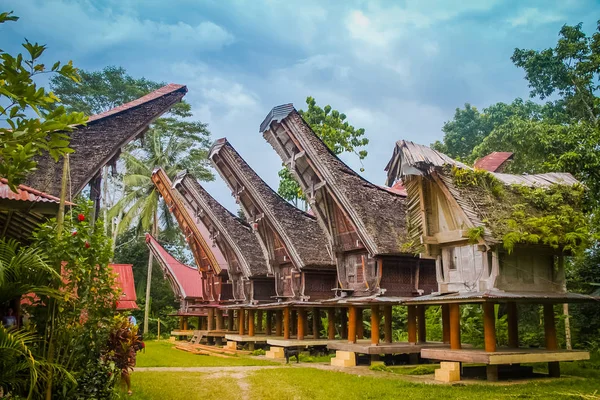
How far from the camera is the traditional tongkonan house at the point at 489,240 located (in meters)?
11.2

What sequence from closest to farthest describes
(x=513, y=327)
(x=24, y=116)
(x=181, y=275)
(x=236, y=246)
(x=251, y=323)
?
(x=24, y=116) → (x=513, y=327) → (x=251, y=323) → (x=236, y=246) → (x=181, y=275)

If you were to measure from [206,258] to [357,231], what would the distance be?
12592mm

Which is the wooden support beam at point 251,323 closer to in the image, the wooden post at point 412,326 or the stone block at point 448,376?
the wooden post at point 412,326

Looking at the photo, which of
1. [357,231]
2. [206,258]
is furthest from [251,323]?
[357,231]

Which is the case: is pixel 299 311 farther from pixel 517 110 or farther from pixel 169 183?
pixel 517 110

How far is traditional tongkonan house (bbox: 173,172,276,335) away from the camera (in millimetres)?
22328

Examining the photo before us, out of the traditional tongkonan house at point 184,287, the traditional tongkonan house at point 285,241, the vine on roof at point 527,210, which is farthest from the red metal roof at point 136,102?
the traditional tongkonan house at point 184,287

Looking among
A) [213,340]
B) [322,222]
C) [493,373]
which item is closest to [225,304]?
[213,340]

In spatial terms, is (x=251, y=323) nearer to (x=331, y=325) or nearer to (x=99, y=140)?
(x=331, y=325)

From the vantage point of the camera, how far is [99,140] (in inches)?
521

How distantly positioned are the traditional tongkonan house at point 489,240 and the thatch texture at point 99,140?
6114 millimetres

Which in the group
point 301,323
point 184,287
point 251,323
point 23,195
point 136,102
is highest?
point 136,102

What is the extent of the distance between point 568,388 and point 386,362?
5784 mm

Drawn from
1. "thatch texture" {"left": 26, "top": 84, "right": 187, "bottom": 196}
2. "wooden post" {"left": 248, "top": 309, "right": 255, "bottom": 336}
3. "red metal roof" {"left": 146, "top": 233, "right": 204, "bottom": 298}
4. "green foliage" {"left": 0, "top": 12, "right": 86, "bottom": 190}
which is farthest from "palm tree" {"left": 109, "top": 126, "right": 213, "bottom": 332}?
"green foliage" {"left": 0, "top": 12, "right": 86, "bottom": 190}
